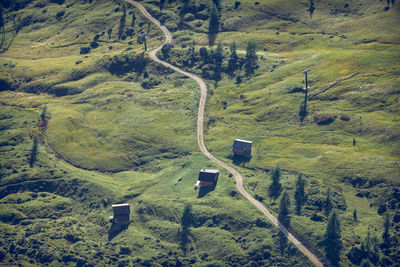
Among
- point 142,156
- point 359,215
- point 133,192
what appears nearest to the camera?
point 359,215

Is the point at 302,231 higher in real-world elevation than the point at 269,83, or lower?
lower

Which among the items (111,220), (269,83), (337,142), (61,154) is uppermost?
(269,83)

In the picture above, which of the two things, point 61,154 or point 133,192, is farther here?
point 61,154

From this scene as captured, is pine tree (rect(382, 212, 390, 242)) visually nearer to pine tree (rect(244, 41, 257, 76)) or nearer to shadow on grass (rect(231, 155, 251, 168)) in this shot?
shadow on grass (rect(231, 155, 251, 168))

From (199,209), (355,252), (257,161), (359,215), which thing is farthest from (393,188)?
(199,209)

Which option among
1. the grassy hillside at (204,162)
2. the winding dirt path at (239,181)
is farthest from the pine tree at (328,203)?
the winding dirt path at (239,181)

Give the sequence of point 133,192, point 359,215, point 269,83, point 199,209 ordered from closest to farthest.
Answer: point 359,215 → point 199,209 → point 133,192 → point 269,83

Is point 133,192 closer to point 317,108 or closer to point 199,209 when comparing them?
point 199,209
